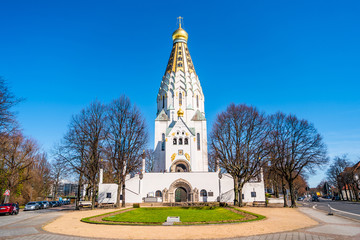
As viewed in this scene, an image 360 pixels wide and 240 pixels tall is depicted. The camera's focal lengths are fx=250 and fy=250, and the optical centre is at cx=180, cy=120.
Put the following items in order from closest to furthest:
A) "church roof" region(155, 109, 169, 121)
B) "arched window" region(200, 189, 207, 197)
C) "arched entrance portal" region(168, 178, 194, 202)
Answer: "arched entrance portal" region(168, 178, 194, 202), "arched window" region(200, 189, 207, 197), "church roof" region(155, 109, 169, 121)

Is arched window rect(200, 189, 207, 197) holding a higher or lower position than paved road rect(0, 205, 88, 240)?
higher

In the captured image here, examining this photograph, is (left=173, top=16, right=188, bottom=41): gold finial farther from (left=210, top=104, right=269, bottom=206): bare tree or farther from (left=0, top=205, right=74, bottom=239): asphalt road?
(left=0, top=205, right=74, bottom=239): asphalt road

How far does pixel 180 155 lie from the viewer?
42.4 meters

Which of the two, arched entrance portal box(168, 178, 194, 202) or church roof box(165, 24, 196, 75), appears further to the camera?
church roof box(165, 24, 196, 75)

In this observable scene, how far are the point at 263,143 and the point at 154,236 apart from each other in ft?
71.6

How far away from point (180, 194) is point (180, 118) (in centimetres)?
1399

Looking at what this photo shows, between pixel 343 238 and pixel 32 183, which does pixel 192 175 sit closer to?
pixel 343 238

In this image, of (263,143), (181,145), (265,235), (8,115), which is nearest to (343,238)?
(265,235)

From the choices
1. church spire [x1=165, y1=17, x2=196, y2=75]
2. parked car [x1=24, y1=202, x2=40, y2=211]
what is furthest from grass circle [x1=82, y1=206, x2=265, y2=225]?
church spire [x1=165, y1=17, x2=196, y2=75]

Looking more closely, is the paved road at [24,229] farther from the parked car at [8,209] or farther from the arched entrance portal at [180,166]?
the arched entrance portal at [180,166]

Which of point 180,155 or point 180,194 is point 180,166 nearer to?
point 180,155

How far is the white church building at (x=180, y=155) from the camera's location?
116 feet

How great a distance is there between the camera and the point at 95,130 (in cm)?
2928

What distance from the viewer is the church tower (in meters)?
42.7
